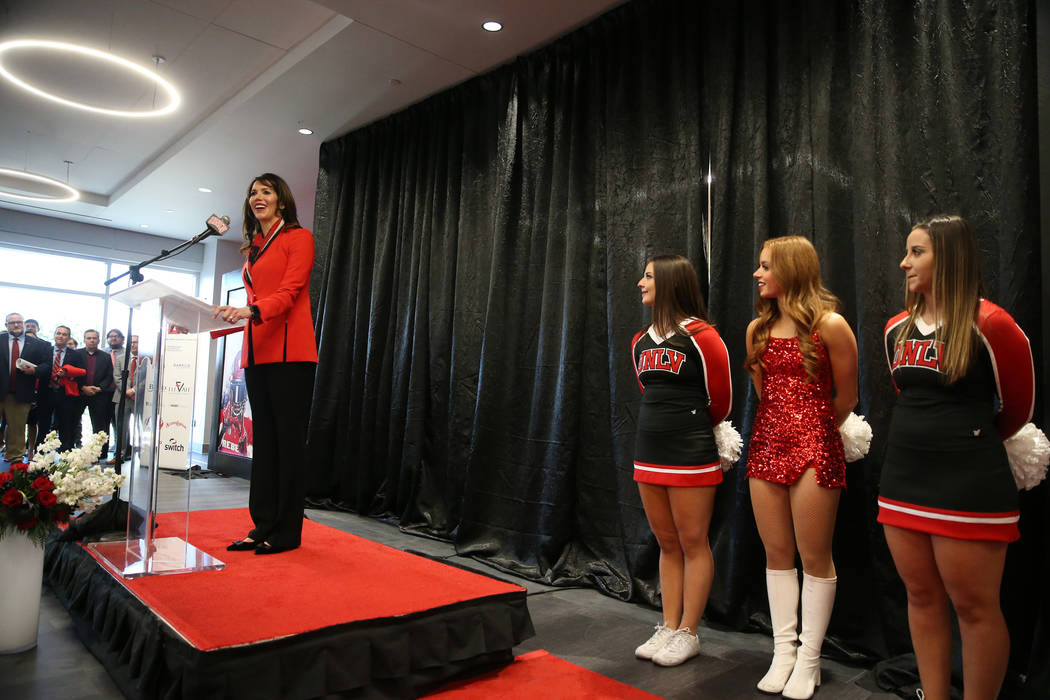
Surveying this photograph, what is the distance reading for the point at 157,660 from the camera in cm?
178

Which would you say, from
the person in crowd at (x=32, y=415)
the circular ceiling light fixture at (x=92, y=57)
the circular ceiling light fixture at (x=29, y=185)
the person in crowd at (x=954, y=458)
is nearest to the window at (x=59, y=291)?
the circular ceiling light fixture at (x=29, y=185)

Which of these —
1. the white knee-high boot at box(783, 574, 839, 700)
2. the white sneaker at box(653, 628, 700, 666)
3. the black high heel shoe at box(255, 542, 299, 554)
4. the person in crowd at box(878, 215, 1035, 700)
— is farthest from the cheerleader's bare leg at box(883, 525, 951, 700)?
the black high heel shoe at box(255, 542, 299, 554)

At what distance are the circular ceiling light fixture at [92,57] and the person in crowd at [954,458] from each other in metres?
5.48

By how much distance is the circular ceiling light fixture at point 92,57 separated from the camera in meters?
4.86

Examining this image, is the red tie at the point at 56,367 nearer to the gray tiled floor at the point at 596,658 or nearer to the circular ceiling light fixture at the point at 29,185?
the circular ceiling light fixture at the point at 29,185

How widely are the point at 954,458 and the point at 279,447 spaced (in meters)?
2.25

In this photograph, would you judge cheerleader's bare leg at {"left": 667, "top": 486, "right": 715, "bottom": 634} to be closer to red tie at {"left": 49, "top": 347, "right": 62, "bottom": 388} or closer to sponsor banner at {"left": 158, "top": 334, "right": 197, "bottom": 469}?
sponsor banner at {"left": 158, "top": 334, "right": 197, "bottom": 469}

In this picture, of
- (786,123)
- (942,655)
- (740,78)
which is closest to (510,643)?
(942,655)

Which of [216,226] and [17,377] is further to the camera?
[17,377]

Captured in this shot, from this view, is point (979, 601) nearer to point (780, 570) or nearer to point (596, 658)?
point (780, 570)

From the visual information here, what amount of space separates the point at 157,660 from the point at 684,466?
162 centimetres

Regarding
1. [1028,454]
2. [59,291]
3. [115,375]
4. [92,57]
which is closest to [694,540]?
[1028,454]

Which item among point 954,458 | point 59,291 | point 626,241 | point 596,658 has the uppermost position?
point 59,291

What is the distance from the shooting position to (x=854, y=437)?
85.7 inches
